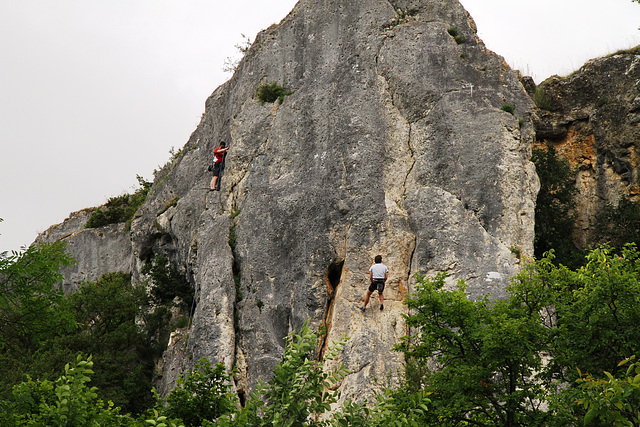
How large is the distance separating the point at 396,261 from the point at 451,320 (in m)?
6.57

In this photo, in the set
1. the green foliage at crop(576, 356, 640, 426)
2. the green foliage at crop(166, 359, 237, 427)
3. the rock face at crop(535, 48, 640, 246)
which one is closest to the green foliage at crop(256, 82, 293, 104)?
the rock face at crop(535, 48, 640, 246)

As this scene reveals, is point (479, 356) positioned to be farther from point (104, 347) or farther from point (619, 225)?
point (104, 347)

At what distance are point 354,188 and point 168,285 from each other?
9.78 m

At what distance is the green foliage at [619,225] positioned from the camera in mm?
23375

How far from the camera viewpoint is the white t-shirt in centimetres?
1925

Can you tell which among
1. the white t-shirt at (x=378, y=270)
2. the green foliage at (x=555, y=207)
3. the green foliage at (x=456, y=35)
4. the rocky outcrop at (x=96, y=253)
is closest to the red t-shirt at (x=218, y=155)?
the white t-shirt at (x=378, y=270)

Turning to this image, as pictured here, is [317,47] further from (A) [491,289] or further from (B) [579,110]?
(A) [491,289]

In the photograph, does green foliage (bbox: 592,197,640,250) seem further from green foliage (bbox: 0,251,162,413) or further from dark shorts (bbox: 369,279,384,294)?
green foliage (bbox: 0,251,162,413)

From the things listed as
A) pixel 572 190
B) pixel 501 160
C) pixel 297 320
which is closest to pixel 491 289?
pixel 501 160

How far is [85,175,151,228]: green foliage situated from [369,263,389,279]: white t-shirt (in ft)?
70.4

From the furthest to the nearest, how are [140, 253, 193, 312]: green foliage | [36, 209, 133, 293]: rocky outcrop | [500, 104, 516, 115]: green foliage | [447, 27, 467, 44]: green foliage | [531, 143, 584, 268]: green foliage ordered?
1. [36, 209, 133, 293]: rocky outcrop
2. [140, 253, 193, 312]: green foliage
3. [447, 27, 467, 44]: green foliage
4. [531, 143, 584, 268]: green foliage
5. [500, 104, 516, 115]: green foliage

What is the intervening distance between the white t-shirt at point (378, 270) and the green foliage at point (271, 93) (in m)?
9.48

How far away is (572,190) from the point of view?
82.7 ft

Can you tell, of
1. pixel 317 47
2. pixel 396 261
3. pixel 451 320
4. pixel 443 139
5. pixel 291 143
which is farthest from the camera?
pixel 317 47
